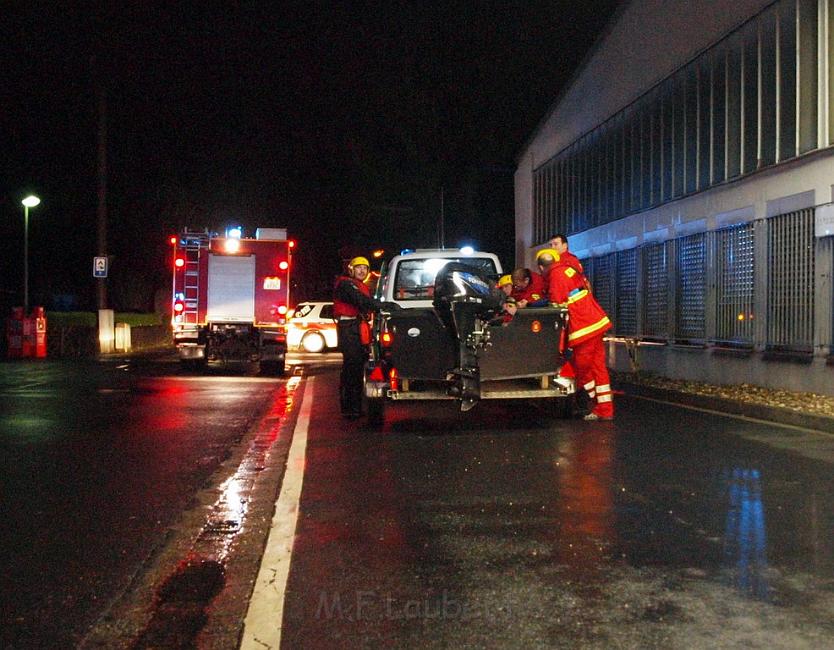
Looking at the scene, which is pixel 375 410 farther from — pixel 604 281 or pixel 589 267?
pixel 589 267

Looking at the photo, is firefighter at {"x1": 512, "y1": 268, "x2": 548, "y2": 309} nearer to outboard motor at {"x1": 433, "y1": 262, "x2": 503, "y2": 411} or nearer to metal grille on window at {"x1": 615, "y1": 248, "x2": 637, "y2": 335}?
outboard motor at {"x1": 433, "y1": 262, "x2": 503, "y2": 411}

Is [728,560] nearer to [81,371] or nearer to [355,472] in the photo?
[355,472]

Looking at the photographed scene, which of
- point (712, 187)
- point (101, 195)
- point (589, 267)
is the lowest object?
point (589, 267)

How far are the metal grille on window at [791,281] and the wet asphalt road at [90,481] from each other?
25.6 feet

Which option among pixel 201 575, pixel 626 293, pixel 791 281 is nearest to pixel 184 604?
pixel 201 575

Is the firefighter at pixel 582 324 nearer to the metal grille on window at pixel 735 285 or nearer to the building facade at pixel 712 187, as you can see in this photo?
the building facade at pixel 712 187

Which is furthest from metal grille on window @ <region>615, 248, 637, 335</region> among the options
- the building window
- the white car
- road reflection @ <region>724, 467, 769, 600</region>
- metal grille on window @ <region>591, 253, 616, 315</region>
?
road reflection @ <region>724, 467, 769, 600</region>

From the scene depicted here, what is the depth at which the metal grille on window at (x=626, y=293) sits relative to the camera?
22094 millimetres

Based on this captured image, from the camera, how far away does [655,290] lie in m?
20.7

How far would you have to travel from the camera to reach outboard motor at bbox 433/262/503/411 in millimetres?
9586

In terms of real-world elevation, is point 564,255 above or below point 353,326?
above

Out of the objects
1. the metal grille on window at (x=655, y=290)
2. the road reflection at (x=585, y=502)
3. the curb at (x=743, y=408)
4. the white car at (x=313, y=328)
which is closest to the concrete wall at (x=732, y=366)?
the metal grille on window at (x=655, y=290)

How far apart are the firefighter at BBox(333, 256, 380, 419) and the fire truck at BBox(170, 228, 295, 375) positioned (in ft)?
28.9

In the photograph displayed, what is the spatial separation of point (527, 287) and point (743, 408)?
3.25 meters
